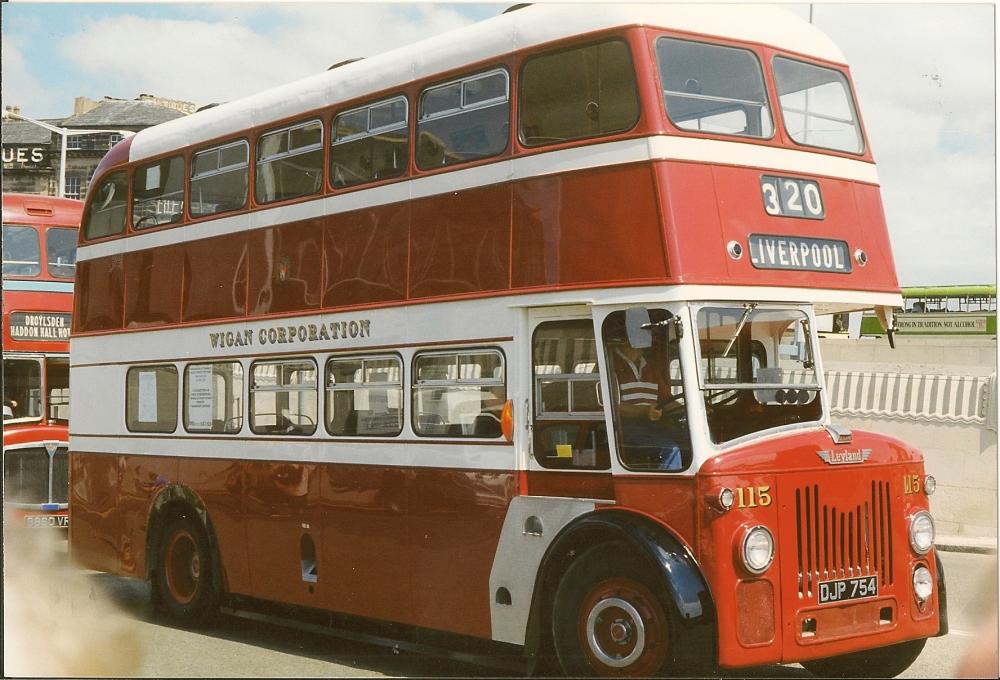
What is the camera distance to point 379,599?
9.05 metres

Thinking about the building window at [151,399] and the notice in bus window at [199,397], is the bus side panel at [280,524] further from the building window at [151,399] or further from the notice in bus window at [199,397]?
the building window at [151,399]

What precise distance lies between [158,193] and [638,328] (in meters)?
5.95

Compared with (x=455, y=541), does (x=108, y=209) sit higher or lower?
higher

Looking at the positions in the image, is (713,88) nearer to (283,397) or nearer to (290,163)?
(290,163)

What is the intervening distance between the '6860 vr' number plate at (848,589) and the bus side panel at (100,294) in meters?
7.36

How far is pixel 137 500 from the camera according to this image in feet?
38.7

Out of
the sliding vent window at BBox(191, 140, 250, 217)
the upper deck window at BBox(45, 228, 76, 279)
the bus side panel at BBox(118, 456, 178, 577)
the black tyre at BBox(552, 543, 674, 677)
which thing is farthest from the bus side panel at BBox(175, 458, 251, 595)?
the upper deck window at BBox(45, 228, 76, 279)

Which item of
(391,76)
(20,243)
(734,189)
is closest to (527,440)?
(734,189)

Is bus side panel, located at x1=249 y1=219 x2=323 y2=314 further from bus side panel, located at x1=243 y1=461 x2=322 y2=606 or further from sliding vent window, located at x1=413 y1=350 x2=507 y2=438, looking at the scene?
sliding vent window, located at x1=413 y1=350 x2=507 y2=438

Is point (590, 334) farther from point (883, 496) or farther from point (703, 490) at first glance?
point (883, 496)

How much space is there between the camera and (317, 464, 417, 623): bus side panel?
8.88m

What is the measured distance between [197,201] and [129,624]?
3707 millimetres

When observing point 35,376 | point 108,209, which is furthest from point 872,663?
point 35,376

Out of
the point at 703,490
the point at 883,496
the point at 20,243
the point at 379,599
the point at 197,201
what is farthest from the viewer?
the point at 20,243
